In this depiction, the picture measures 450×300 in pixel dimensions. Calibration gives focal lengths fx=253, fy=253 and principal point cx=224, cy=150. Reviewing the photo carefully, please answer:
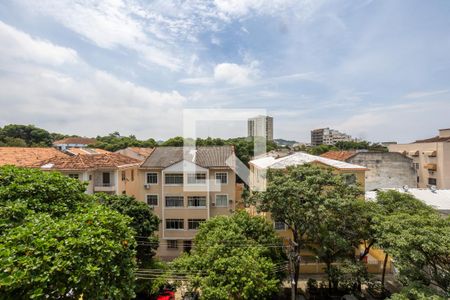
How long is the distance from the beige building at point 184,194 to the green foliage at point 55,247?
33.7ft

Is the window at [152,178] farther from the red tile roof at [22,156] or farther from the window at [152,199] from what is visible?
the red tile roof at [22,156]

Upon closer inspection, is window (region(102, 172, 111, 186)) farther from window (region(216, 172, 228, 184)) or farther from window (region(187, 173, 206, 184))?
window (region(216, 172, 228, 184))

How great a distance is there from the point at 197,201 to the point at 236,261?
8354mm

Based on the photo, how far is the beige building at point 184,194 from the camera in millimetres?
17594

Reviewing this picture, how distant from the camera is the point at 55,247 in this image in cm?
523

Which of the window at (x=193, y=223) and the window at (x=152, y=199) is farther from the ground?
the window at (x=152, y=199)

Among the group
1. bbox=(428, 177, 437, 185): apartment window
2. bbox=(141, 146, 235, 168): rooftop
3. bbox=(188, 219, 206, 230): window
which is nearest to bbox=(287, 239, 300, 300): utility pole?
bbox=(141, 146, 235, 168): rooftop

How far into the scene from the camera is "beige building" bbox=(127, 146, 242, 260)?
57.7 feet

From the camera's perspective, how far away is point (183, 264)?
10641 mm

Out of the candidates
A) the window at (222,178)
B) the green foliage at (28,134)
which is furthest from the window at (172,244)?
the green foliage at (28,134)

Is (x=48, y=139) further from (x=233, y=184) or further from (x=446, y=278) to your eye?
(x=446, y=278)

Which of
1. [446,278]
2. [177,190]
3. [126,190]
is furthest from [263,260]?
[126,190]

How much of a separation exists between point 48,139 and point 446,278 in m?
64.3

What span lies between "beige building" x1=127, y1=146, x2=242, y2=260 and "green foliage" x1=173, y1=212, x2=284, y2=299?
17.7 feet
